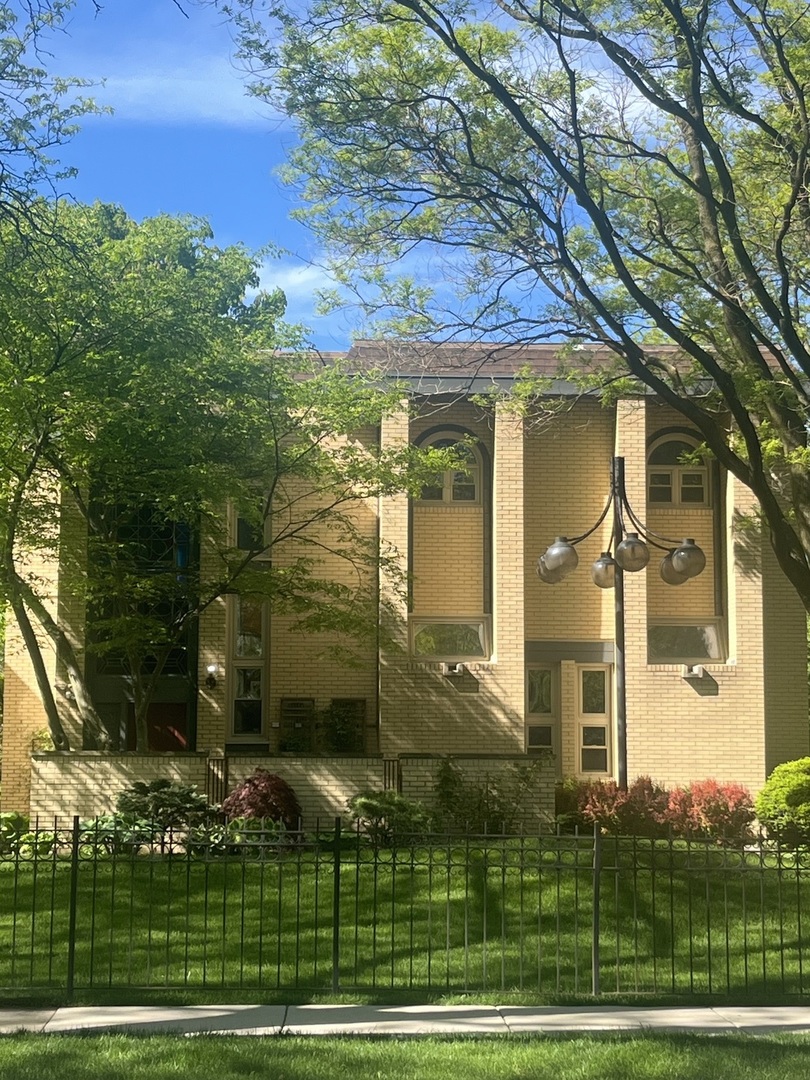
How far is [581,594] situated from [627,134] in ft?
36.2

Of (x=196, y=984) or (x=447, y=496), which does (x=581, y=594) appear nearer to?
(x=447, y=496)

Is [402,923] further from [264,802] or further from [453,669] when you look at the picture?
[453,669]

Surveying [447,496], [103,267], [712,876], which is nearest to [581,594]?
[447,496]

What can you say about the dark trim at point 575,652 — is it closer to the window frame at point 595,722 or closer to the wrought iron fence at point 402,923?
the window frame at point 595,722

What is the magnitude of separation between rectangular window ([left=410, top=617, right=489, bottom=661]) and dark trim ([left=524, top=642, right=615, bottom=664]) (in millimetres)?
1055

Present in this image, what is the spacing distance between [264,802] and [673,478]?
997 cm

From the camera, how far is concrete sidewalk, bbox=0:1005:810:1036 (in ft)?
30.3

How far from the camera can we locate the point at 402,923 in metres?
13.5

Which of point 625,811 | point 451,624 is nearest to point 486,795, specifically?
point 625,811

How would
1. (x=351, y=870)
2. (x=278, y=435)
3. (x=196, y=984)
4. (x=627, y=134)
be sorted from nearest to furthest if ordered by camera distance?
(x=196, y=984) → (x=627, y=134) → (x=351, y=870) → (x=278, y=435)

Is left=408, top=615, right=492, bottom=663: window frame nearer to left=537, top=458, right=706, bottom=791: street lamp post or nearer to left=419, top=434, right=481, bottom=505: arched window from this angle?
left=419, top=434, right=481, bottom=505: arched window

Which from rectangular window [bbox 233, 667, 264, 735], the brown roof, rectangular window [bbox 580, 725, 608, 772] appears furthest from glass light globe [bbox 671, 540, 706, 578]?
rectangular window [bbox 233, 667, 264, 735]

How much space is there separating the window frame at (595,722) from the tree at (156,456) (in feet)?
14.0

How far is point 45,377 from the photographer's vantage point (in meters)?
15.2
